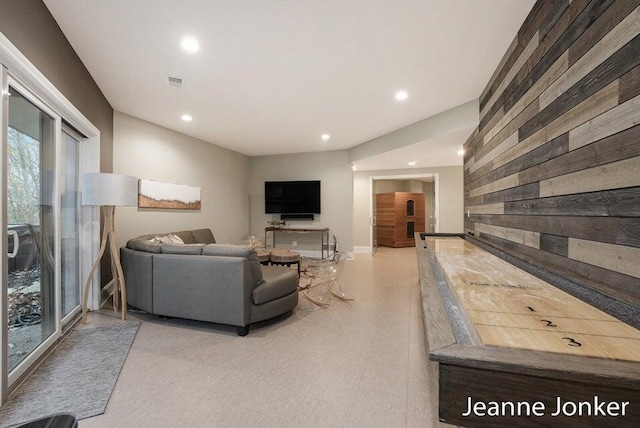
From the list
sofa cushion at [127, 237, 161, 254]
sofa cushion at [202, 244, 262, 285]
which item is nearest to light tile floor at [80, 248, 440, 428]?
sofa cushion at [202, 244, 262, 285]

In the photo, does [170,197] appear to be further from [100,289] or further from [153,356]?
[153,356]

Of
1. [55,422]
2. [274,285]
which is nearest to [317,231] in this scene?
[274,285]

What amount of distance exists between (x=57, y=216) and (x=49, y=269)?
0.49 metres

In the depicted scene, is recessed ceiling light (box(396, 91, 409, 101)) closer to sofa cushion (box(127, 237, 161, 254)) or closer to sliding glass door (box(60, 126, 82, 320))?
sofa cushion (box(127, 237, 161, 254))

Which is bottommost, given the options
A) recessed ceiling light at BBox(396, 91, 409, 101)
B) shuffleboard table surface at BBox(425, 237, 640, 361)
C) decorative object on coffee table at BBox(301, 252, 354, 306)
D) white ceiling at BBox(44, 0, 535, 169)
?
decorative object on coffee table at BBox(301, 252, 354, 306)

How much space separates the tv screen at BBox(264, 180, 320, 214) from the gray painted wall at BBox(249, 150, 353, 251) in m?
0.18

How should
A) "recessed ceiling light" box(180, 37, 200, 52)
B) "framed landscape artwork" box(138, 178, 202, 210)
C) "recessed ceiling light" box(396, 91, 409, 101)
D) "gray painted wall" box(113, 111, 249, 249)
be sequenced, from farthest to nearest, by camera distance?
"framed landscape artwork" box(138, 178, 202, 210), "gray painted wall" box(113, 111, 249, 249), "recessed ceiling light" box(396, 91, 409, 101), "recessed ceiling light" box(180, 37, 200, 52)

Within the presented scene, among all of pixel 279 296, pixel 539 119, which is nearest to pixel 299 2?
pixel 539 119

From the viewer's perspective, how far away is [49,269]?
2475 mm

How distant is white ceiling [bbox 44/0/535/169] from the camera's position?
2012 millimetres

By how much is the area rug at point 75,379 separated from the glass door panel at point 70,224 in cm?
64

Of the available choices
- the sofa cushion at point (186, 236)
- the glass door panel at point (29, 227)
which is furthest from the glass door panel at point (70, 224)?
the sofa cushion at point (186, 236)

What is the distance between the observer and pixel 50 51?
2125mm

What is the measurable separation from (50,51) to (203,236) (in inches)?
142
